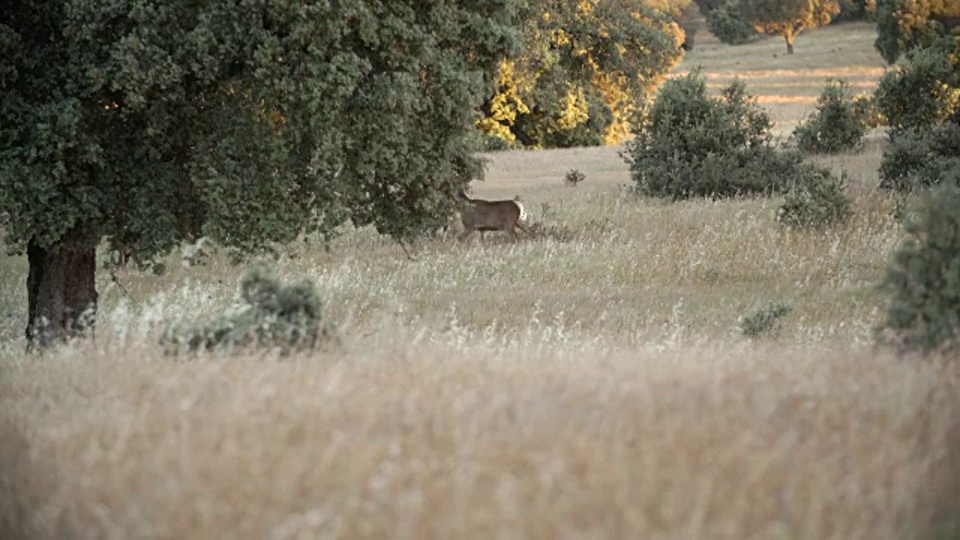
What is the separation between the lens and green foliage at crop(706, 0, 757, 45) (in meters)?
93.5

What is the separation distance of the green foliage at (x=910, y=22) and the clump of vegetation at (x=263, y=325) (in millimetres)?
46938

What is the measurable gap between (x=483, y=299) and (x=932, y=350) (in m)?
11.2

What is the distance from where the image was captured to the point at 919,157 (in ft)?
93.8

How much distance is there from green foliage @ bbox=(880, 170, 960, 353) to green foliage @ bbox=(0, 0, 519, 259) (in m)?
6.14

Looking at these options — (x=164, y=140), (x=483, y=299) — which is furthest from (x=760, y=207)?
(x=164, y=140)

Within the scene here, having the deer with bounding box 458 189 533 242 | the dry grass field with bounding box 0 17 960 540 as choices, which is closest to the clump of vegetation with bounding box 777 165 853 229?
the deer with bounding box 458 189 533 242

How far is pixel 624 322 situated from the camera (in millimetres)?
→ 16250

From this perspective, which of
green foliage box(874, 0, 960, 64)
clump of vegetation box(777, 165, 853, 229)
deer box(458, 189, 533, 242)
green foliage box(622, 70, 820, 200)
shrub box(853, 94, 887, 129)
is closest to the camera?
clump of vegetation box(777, 165, 853, 229)

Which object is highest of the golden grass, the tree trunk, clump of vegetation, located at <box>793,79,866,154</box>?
the tree trunk

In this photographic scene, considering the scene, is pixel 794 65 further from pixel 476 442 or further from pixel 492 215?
pixel 476 442

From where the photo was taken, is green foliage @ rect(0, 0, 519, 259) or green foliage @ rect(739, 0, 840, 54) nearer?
green foliage @ rect(0, 0, 519, 259)

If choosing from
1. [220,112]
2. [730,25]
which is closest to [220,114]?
[220,112]

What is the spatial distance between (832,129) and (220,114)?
27.3 metres

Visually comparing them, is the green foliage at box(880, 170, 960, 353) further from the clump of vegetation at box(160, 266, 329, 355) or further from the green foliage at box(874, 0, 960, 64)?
the green foliage at box(874, 0, 960, 64)
